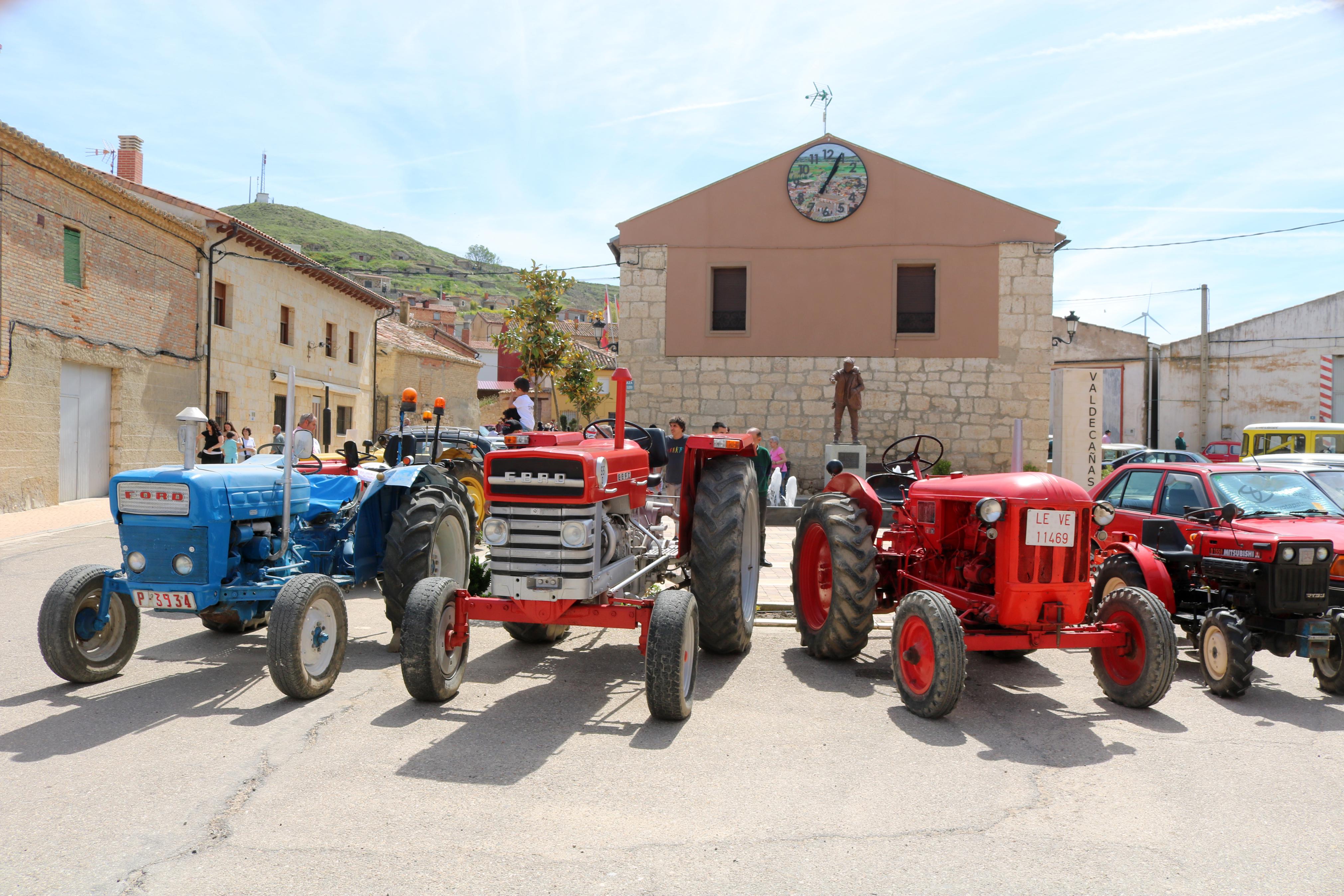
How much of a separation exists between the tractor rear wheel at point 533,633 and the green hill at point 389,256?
3319 inches

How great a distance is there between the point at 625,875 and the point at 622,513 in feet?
8.33

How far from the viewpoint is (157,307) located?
17250 mm

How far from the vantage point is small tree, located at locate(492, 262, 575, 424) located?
19312 millimetres

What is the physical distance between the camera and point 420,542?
17.6ft

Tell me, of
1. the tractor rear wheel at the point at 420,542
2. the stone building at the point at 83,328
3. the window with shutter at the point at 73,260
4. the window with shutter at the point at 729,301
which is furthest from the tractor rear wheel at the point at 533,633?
the window with shutter at the point at 73,260

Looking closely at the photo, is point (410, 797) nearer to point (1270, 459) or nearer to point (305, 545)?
point (305, 545)

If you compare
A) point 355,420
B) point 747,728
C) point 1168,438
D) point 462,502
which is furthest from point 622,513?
point 1168,438

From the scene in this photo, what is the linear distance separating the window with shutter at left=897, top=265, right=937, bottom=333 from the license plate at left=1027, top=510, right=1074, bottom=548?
42.0 ft

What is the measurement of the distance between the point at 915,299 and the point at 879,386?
186cm

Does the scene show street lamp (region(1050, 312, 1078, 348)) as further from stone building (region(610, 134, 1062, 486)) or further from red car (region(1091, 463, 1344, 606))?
red car (region(1091, 463, 1344, 606))

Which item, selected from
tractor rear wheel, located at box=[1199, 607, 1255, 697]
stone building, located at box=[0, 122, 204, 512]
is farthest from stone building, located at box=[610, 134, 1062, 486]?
tractor rear wheel, located at box=[1199, 607, 1255, 697]

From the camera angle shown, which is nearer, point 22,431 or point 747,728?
point 747,728

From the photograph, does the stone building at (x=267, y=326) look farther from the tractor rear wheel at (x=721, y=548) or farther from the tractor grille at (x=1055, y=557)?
the tractor grille at (x=1055, y=557)

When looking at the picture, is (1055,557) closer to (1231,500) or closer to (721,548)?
(721,548)
